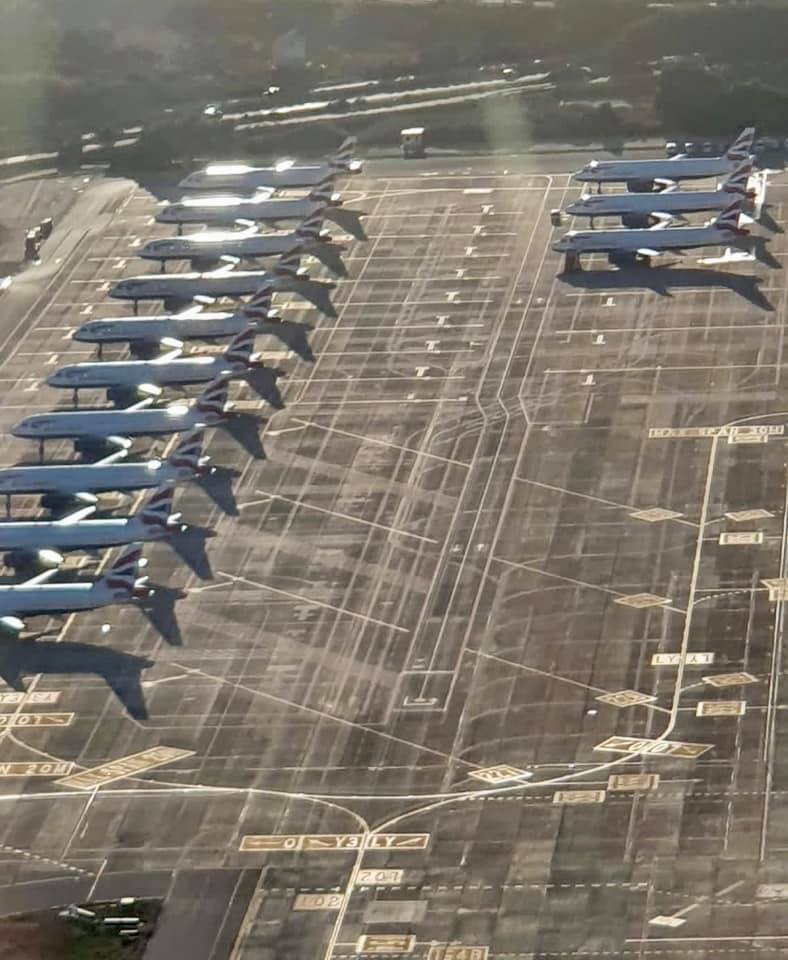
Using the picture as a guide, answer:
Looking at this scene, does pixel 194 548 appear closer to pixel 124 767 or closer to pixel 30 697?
pixel 30 697

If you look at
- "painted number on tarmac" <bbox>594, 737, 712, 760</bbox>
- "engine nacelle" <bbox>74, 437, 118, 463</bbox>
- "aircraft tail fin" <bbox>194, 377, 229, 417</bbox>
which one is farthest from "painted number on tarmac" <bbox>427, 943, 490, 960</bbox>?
"engine nacelle" <bbox>74, 437, 118, 463</bbox>

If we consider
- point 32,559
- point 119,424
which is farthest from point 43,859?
point 119,424

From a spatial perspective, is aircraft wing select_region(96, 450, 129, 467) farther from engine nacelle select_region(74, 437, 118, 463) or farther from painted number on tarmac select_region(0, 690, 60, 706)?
painted number on tarmac select_region(0, 690, 60, 706)

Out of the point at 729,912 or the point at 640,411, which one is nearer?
the point at 729,912

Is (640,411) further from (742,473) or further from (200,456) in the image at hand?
(200,456)

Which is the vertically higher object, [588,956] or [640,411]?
[588,956]

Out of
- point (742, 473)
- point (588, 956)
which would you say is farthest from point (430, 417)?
point (588, 956)

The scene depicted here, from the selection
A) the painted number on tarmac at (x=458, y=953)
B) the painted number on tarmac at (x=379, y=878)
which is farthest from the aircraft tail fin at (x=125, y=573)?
the painted number on tarmac at (x=458, y=953)
